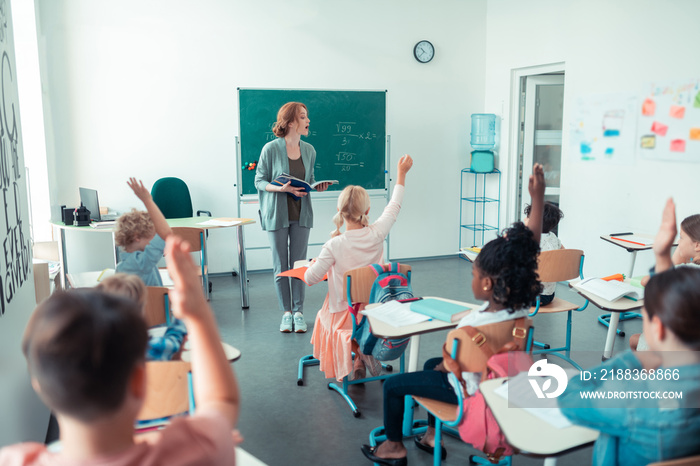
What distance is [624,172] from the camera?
5.18 m

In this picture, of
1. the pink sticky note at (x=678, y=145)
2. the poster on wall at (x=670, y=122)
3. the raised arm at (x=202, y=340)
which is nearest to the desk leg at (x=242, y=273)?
the poster on wall at (x=670, y=122)

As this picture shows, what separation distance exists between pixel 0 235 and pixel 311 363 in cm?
208

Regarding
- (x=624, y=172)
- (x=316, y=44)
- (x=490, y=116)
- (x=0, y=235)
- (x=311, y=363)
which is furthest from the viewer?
(x=490, y=116)

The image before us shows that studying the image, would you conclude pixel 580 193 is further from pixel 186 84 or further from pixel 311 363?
pixel 186 84

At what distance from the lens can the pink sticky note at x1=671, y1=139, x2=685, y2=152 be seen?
4.57m

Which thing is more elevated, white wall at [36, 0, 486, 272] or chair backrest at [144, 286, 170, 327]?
white wall at [36, 0, 486, 272]

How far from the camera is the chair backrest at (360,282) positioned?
10.1 ft

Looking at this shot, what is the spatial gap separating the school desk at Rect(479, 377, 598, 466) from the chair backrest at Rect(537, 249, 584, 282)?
2.06 meters

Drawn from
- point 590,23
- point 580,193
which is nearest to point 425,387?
point 580,193

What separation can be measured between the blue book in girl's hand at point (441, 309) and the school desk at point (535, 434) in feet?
2.61

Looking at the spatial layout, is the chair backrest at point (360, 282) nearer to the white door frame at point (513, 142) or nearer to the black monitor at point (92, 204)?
the black monitor at point (92, 204)

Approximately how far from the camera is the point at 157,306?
9.25 ft

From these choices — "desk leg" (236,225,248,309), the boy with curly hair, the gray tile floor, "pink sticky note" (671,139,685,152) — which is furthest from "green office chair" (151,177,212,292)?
"pink sticky note" (671,139,685,152)

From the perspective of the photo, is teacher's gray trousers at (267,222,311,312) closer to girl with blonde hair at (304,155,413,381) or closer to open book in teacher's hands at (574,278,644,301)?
girl with blonde hair at (304,155,413,381)
